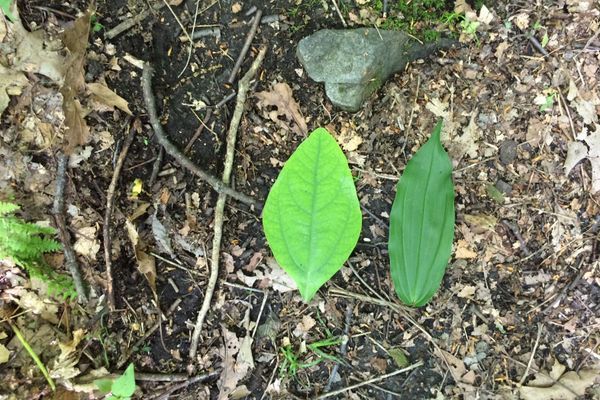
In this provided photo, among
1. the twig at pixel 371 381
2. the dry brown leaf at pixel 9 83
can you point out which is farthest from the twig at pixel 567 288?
the dry brown leaf at pixel 9 83

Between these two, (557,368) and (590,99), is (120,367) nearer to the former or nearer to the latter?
(557,368)

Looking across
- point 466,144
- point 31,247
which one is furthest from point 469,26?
point 31,247

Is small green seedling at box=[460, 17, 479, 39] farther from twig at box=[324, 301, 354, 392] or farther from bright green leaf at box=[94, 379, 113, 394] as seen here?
bright green leaf at box=[94, 379, 113, 394]

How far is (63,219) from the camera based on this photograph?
7.10 ft

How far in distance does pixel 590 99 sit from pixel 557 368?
121 centimetres

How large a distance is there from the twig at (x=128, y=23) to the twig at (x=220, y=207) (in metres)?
0.49

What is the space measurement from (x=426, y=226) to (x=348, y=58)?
79cm

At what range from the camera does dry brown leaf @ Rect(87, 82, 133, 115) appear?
2209 mm

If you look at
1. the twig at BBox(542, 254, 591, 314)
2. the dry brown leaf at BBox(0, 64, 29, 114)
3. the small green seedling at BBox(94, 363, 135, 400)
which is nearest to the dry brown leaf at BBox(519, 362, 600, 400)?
the twig at BBox(542, 254, 591, 314)

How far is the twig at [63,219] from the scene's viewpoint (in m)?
2.16

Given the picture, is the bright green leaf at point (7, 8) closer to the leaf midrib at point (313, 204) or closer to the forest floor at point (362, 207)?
the forest floor at point (362, 207)

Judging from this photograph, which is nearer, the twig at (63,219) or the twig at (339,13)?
the twig at (63,219)

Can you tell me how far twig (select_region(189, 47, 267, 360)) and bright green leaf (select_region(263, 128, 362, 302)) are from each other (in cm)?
25

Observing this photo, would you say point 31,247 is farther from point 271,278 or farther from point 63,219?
point 271,278
